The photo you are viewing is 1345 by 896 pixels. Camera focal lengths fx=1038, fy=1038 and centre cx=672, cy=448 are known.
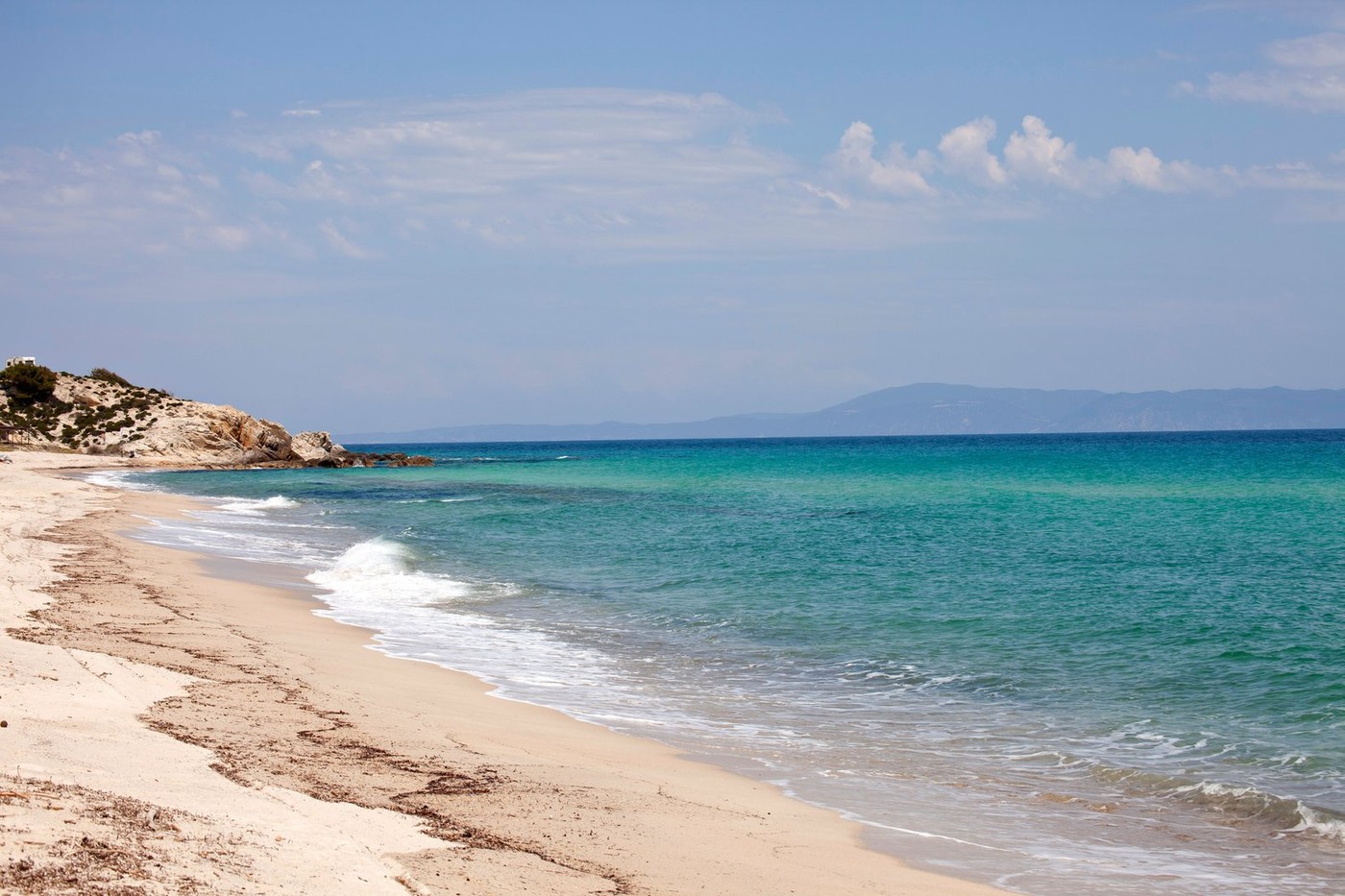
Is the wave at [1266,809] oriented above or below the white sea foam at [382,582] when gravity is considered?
above

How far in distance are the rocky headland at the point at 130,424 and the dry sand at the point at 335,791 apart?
68192 mm

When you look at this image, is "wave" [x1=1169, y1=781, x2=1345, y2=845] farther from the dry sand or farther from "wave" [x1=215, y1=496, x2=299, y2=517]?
"wave" [x1=215, y1=496, x2=299, y2=517]

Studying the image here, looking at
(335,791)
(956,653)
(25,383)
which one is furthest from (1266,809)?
(25,383)

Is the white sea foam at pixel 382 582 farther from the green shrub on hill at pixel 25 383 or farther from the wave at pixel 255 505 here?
the green shrub on hill at pixel 25 383

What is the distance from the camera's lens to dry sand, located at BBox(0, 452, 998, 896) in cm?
485

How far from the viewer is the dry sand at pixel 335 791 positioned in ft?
15.9

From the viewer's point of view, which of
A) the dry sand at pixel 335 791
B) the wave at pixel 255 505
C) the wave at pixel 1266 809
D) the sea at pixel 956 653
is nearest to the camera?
the dry sand at pixel 335 791

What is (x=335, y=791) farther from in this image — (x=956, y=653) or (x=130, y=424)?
(x=130, y=424)

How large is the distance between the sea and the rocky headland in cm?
4471

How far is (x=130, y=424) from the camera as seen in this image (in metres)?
75.1

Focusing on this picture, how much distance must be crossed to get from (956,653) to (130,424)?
74918 millimetres

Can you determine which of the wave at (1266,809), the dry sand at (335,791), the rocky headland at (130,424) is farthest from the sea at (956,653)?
the rocky headland at (130,424)

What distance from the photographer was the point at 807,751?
9.43 meters

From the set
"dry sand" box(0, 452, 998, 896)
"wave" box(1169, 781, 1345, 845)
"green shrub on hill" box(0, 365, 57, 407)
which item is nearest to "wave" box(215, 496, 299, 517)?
"dry sand" box(0, 452, 998, 896)
